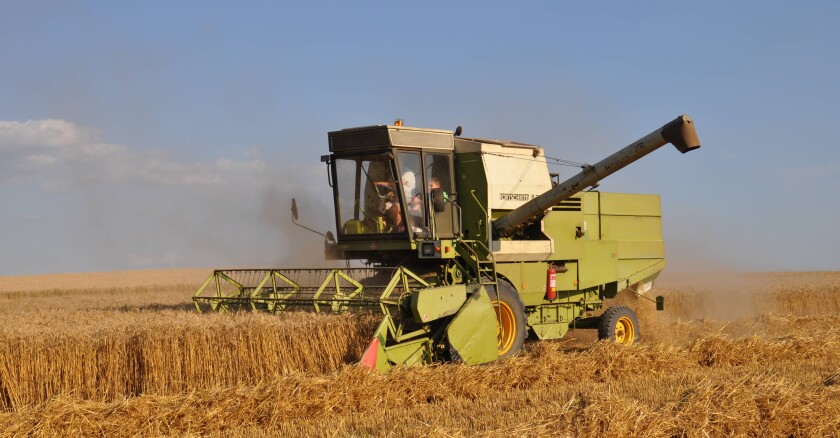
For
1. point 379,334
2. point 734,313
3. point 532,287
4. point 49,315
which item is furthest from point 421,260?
point 734,313

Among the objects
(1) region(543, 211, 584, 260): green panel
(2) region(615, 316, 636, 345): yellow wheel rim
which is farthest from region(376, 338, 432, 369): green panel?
(2) region(615, 316, 636, 345): yellow wheel rim

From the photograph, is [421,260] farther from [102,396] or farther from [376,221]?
[102,396]

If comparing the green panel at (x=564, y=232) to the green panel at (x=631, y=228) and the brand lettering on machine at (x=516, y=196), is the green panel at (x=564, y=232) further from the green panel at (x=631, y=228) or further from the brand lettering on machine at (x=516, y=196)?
the green panel at (x=631, y=228)

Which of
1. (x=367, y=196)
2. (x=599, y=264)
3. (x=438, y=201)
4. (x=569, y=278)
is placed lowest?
(x=569, y=278)

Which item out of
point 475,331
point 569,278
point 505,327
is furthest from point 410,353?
point 569,278

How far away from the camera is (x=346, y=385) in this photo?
22.9 feet

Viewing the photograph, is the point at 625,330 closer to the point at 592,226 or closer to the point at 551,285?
the point at 592,226

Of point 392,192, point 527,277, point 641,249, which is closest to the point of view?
point 392,192

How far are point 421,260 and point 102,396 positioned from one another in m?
3.98

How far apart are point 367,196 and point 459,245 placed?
119cm

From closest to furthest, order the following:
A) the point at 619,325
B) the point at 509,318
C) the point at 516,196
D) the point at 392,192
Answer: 1. the point at 509,318
2. the point at 392,192
3. the point at 516,196
4. the point at 619,325

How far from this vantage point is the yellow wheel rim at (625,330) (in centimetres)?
1121

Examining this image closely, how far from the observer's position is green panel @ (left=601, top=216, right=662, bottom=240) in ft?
37.1

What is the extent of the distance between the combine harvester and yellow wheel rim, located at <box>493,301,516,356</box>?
14mm
